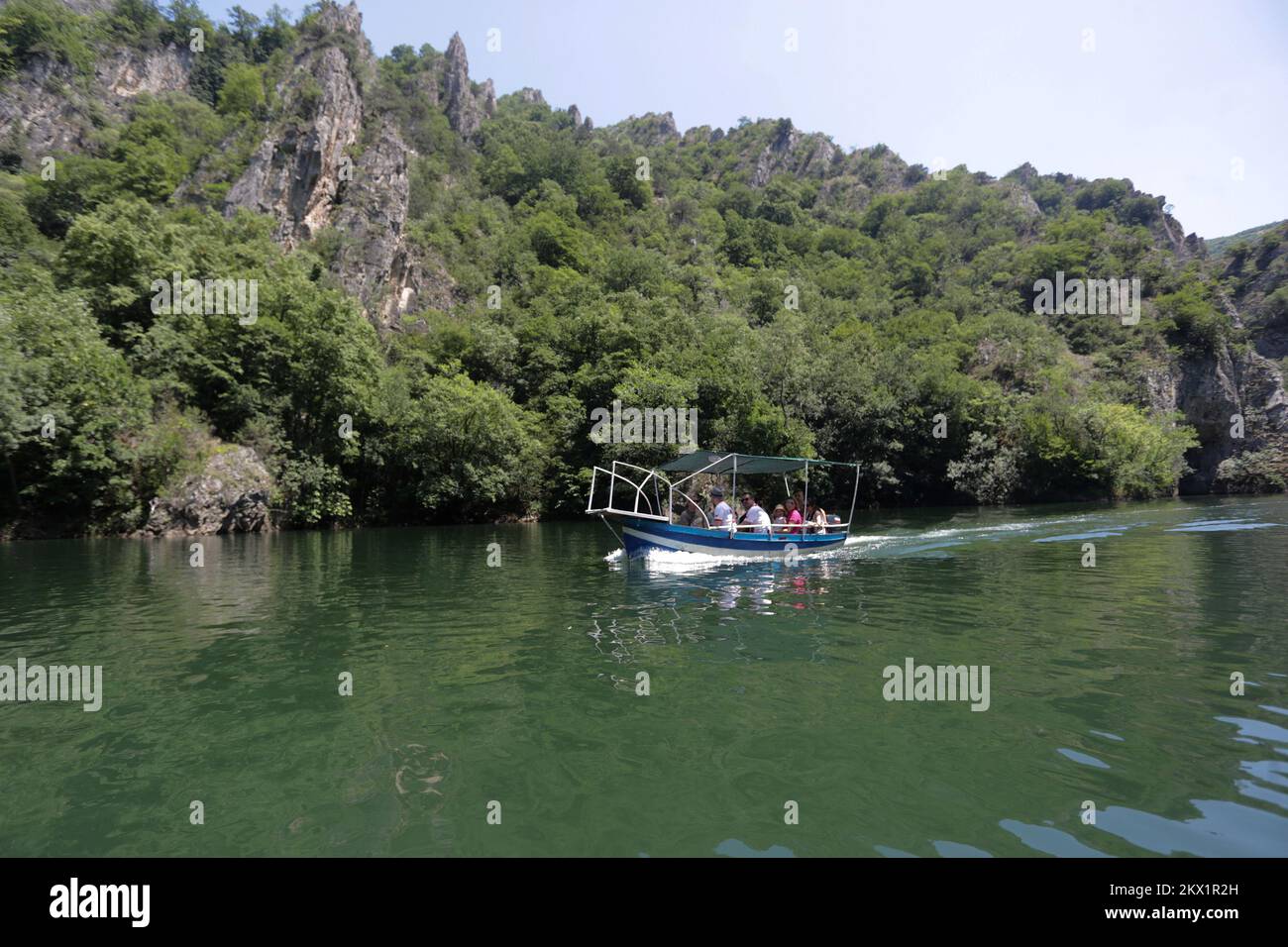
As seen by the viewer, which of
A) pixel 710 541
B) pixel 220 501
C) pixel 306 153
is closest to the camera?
pixel 710 541

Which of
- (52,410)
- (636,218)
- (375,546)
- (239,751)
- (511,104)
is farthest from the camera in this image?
(511,104)

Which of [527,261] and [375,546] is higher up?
[527,261]

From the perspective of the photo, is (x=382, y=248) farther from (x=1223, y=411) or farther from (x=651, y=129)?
(x=651, y=129)

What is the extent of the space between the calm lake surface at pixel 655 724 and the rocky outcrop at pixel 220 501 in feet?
73.5

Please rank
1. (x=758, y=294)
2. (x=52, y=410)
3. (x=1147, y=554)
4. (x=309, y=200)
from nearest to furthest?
1. (x=1147, y=554)
2. (x=52, y=410)
3. (x=309, y=200)
4. (x=758, y=294)

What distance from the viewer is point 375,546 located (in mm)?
30438

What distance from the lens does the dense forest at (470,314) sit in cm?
4262

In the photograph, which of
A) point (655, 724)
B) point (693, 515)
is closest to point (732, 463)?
point (693, 515)

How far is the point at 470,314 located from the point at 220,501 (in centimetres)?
3759

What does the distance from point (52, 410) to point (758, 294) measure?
75.0 metres

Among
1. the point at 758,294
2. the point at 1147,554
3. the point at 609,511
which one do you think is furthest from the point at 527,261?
the point at 1147,554

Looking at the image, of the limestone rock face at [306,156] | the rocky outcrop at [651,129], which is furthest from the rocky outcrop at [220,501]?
the rocky outcrop at [651,129]

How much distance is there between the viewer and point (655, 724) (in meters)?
7.70
